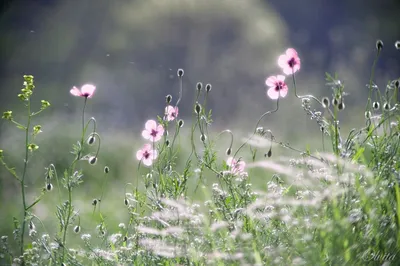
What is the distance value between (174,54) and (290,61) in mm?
4378

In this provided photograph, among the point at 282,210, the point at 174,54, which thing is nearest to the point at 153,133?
the point at 282,210

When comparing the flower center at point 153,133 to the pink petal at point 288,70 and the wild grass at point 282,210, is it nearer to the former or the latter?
the wild grass at point 282,210

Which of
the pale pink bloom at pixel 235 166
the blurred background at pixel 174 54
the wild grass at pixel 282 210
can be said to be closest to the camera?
the wild grass at pixel 282 210

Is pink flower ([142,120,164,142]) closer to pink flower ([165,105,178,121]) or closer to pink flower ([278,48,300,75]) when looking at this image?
pink flower ([165,105,178,121])

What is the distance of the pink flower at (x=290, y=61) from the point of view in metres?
1.55

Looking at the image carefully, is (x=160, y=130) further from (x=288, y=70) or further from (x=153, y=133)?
(x=288, y=70)

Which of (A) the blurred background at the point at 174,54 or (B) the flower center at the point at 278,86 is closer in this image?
(B) the flower center at the point at 278,86

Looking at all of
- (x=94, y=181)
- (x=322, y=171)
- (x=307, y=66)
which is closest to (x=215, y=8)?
(x=307, y=66)

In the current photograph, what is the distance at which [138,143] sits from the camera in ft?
14.0

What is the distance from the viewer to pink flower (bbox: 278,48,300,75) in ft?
5.08

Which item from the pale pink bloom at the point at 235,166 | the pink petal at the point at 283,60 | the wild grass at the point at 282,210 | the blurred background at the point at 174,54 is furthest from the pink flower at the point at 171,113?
the blurred background at the point at 174,54

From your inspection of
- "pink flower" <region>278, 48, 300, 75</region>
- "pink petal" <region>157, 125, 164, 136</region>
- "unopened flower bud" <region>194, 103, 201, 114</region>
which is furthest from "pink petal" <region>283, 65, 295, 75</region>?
"pink petal" <region>157, 125, 164, 136</region>

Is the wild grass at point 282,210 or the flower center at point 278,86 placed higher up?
the flower center at point 278,86

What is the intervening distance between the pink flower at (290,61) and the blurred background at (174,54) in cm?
261
